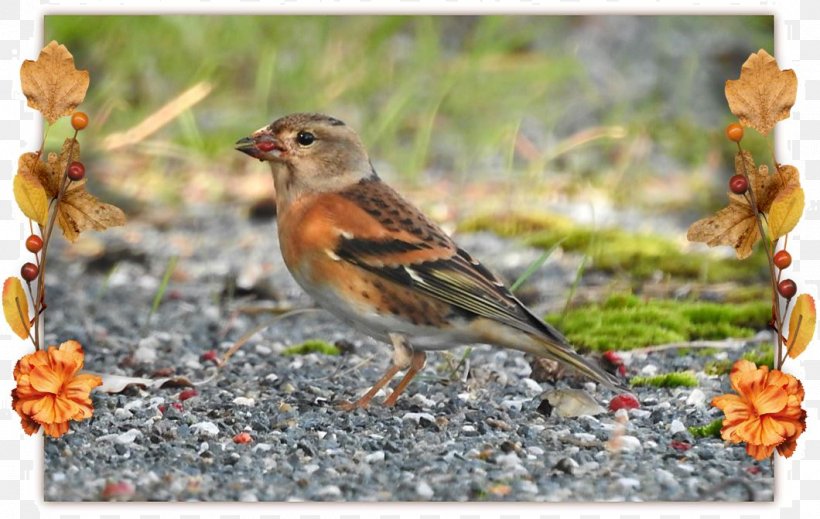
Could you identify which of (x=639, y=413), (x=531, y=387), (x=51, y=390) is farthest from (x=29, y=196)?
(x=639, y=413)

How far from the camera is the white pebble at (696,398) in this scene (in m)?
4.77

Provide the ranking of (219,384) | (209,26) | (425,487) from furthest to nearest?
(209,26) → (219,384) → (425,487)

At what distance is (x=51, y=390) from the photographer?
432 cm

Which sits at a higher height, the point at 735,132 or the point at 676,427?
the point at 735,132

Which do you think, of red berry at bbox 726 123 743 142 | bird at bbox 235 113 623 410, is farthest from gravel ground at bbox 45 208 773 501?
red berry at bbox 726 123 743 142

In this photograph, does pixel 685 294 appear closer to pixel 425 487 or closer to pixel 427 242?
pixel 427 242

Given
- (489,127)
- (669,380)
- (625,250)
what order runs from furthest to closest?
(489,127), (625,250), (669,380)

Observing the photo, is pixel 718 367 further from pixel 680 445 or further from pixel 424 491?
pixel 424 491

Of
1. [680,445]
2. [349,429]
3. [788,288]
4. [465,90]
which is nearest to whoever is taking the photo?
[788,288]

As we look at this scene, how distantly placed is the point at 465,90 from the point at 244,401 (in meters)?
2.08

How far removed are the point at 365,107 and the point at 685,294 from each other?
5.47ft

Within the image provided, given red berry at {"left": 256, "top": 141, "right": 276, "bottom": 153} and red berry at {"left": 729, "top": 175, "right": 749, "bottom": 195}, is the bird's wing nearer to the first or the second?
red berry at {"left": 256, "top": 141, "right": 276, "bottom": 153}

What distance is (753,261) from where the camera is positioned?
221 inches

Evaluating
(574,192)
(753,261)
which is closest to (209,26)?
(574,192)
